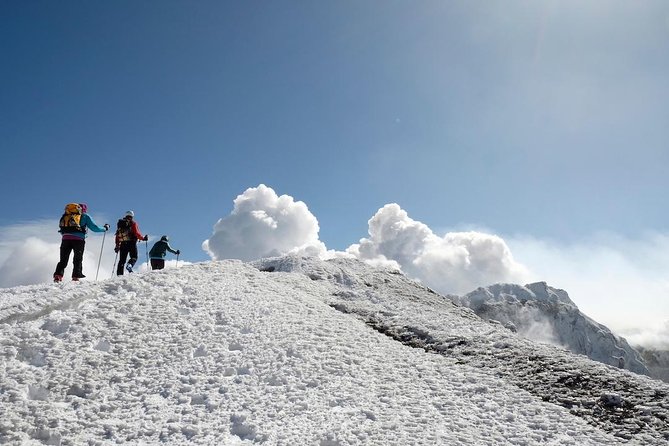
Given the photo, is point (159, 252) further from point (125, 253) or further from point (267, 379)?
point (267, 379)

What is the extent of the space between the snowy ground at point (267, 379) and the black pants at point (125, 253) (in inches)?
260

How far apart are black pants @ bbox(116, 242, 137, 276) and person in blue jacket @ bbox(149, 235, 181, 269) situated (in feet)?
A: 4.60

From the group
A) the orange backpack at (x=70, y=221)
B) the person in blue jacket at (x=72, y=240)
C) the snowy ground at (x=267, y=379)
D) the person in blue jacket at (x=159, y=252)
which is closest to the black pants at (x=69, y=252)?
the person in blue jacket at (x=72, y=240)

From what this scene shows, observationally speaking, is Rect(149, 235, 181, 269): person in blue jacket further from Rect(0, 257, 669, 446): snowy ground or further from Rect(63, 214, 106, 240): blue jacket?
Rect(0, 257, 669, 446): snowy ground

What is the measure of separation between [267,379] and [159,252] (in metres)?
15.4

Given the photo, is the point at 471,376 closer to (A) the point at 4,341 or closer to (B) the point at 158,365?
(B) the point at 158,365

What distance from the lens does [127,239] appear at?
2217cm

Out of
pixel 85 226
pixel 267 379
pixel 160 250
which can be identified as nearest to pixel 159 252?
pixel 160 250

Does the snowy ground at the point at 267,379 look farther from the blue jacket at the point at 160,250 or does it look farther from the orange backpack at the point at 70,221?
the blue jacket at the point at 160,250

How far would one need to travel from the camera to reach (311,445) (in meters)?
8.55

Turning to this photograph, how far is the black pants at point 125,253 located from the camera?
22031 millimetres

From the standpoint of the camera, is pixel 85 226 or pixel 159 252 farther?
pixel 159 252

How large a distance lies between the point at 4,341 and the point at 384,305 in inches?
576

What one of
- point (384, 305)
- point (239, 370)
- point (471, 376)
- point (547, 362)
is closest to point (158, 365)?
point (239, 370)
